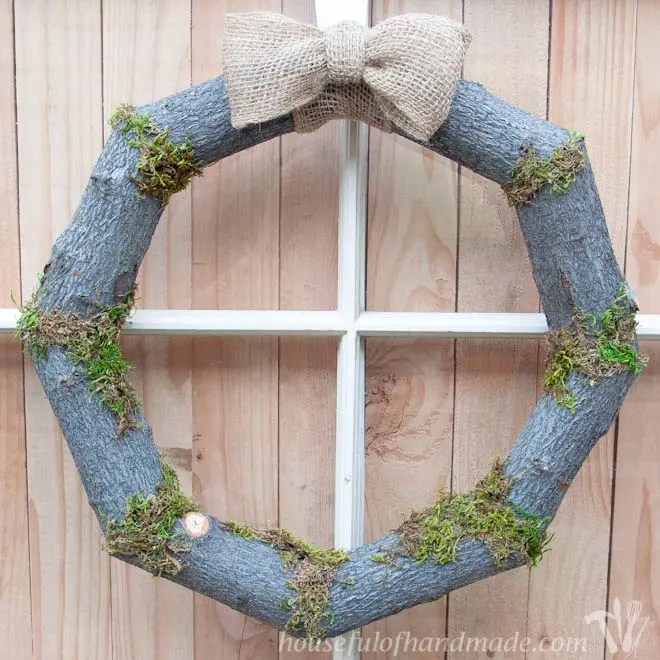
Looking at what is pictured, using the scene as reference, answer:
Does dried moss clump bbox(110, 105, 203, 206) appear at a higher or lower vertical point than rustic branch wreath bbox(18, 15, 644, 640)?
higher

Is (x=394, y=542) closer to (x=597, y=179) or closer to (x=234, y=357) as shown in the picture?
(x=234, y=357)

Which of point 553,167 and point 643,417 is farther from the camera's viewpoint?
point 643,417

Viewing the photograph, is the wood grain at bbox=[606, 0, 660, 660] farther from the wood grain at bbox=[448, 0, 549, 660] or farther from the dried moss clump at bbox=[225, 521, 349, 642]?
the dried moss clump at bbox=[225, 521, 349, 642]

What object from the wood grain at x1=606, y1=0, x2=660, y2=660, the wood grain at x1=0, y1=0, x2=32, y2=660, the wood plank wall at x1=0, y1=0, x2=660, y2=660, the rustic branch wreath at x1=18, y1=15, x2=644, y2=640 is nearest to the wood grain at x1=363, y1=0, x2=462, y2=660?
the wood plank wall at x1=0, y1=0, x2=660, y2=660

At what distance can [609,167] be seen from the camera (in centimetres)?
90

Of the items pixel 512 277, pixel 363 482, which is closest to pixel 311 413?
pixel 363 482

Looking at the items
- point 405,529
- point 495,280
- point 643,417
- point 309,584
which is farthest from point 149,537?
point 643,417

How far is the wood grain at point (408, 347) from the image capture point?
34.8 inches

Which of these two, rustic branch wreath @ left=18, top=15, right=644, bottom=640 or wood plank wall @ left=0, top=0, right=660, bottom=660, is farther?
wood plank wall @ left=0, top=0, right=660, bottom=660

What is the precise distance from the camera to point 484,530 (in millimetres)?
741

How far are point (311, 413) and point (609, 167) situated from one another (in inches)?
21.6

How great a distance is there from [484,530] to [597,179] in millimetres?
512

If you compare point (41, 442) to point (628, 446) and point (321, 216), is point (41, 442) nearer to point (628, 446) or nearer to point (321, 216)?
point (321, 216)

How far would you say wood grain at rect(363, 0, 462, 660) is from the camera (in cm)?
88
